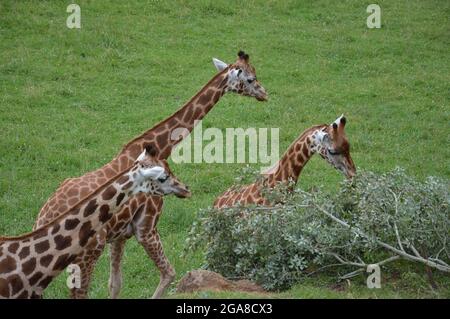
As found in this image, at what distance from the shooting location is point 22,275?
923 cm

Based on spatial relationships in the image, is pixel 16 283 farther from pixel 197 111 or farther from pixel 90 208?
pixel 197 111

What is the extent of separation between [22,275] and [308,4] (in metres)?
17.6

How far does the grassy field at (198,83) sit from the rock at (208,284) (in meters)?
2.48

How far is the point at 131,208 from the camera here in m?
11.2

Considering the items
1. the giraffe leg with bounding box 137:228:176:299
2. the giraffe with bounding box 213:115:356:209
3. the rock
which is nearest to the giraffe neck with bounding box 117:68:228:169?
the giraffe leg with bounding box 137:228:176:299

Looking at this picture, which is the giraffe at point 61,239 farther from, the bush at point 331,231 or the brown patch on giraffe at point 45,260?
the bush at point 331,231

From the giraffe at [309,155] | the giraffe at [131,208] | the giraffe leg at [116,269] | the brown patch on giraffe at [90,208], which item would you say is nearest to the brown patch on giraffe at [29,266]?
the brown patch on giraffe at [90,208]

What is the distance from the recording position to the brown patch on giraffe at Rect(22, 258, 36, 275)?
30.3 feet

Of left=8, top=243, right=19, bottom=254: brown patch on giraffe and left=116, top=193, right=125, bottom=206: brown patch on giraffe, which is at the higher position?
left=116, top=193, right=125, bottom=206: brown patch on giraffe

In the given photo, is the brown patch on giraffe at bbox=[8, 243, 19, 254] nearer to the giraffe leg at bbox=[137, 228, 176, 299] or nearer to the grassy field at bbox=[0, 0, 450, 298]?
the giraffe leg at bbox=[137, 228, 176, 299]

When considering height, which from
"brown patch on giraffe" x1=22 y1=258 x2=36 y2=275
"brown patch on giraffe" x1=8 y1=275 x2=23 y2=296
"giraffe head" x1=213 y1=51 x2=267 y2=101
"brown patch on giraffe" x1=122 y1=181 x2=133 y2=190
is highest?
"giraffe head" x1=213 y1=51 x2=267 y2=101

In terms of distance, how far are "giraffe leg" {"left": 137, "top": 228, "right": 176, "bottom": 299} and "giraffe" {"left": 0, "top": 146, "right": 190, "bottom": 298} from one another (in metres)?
1.96

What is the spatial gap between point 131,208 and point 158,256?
0.85m

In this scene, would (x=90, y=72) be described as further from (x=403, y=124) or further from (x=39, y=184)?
(x=403, y=124)
